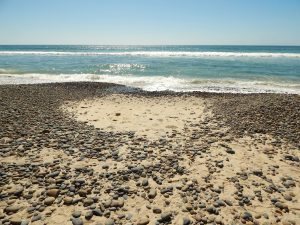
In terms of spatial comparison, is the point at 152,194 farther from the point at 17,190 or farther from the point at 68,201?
the point at 17,190

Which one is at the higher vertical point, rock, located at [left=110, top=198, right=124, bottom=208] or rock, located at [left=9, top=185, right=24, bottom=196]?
rock, located at [left=9, top=185, right=24, bottom=196]

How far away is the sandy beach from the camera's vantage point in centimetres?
471

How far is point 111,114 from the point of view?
11.3m

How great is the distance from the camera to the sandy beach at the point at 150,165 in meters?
4.71

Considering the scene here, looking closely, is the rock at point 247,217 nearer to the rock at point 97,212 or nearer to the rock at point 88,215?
the rock at point 97,212

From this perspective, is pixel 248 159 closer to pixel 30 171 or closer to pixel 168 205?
pixel 168 205

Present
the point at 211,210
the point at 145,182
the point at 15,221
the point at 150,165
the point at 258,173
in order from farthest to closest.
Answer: the point at 150,165 → the point at 258,173 → the point at 145,182 → the point at 211,210 → the point at 15,221

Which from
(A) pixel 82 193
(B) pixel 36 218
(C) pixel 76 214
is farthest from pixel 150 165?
(B) pixel 36 218

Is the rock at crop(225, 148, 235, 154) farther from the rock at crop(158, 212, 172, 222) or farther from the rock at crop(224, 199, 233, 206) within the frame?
the rock at crop(158, 212, 172, 222)

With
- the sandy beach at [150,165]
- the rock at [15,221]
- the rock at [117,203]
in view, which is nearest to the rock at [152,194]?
the sandy beach at [150,165]

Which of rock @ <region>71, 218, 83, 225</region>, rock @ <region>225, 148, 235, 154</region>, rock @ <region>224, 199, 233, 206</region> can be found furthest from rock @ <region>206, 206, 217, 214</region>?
rock @ <region>225, 148, 235, 154</region>

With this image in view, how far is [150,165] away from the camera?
632 cm

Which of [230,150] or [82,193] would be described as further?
[230,150]

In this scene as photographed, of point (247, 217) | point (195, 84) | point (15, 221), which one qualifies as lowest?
point (247, 217)
